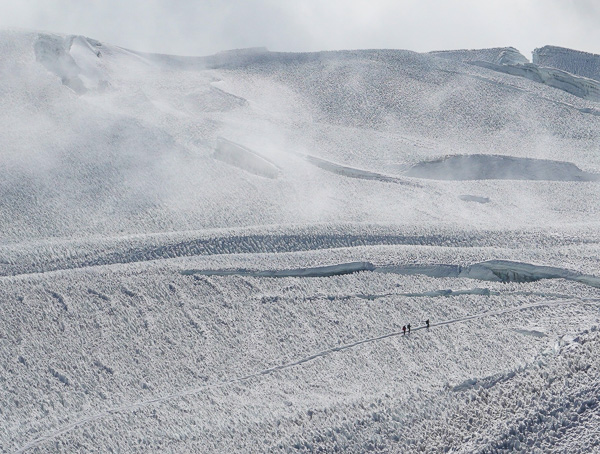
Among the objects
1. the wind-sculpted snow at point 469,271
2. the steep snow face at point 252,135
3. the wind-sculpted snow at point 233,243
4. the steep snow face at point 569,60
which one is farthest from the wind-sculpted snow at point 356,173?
the steep snow face at point 569,60

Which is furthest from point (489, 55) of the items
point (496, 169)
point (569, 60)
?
point (496, 169)

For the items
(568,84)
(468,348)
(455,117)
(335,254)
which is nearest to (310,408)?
(468,348)

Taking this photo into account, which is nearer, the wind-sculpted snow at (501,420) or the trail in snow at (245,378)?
the wind-sculpted snow at (501,420)

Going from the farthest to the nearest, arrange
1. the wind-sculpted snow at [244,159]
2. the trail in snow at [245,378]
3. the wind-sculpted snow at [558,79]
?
the wind-sculpted snow at [558,79] → the wind-sculpted snow at [244,159] → the trail in snow at [245,378]

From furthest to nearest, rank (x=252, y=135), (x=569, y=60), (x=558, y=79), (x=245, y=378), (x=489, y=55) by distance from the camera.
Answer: (x=569, y=60) < (x=489, y=55) < (x=558, y=79) < (x=252, y=135) < (x=245, y=378)

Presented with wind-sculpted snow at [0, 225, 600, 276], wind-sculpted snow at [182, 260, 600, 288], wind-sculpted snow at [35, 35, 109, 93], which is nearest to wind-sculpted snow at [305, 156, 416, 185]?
wind-sculpted snow at [0, 225, 600, 276]

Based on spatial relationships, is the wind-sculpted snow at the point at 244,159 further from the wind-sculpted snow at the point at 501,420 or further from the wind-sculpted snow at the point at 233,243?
the wind-sculpted snow at the point at 501,420

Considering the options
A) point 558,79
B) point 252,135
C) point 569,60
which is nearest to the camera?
point 252,135

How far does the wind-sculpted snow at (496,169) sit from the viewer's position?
5738 cm

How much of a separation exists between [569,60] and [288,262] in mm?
57280

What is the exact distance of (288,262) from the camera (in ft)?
133

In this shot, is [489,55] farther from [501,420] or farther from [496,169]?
[501,420]

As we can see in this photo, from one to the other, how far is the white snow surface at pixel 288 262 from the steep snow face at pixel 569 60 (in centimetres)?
1657

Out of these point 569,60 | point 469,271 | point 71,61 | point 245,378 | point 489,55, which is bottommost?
point 245,378
